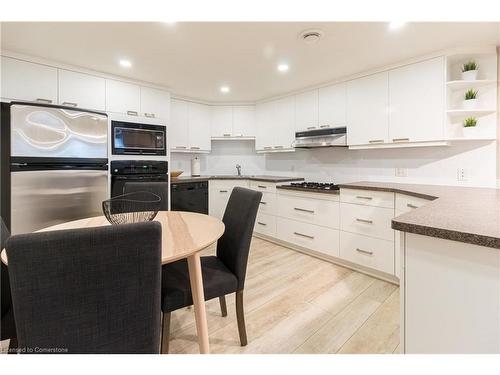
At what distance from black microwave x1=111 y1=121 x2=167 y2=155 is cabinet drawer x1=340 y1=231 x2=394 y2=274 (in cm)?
248

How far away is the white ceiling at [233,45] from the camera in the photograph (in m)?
1.91

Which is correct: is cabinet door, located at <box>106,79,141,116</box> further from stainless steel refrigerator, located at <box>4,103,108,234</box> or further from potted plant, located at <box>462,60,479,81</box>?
potted plant, located at <box>462,60,479,81</box>

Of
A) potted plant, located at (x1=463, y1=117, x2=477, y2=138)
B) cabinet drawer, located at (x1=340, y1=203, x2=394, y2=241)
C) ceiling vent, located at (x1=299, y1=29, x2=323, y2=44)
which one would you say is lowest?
cabinet drawer, located at (x1=340, y1=203, x2=394, y2=241)

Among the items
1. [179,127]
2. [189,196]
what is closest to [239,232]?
[189,196]

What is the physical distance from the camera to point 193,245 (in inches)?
44.8

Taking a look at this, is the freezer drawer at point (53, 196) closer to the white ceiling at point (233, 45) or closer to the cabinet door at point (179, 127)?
the white ceiling at point (233, 45)

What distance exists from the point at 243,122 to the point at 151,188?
246 centimetres

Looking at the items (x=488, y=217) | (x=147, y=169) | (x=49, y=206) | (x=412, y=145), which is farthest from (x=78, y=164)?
(x=412, y=145)

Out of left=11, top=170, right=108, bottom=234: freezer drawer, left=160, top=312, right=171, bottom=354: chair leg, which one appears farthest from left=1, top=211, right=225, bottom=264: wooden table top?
left=11, top=170, right=108, bottom=234: freezer drawer

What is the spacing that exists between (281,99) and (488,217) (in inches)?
124

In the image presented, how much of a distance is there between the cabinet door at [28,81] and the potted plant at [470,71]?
156 inches

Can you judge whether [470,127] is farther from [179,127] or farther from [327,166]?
[179,127]

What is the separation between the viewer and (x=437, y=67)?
230cm

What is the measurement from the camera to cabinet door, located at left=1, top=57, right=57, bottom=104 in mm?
2301
